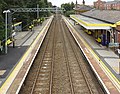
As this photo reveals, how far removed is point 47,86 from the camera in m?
15.7

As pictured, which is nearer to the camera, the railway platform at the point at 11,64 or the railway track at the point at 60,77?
the railway track at the point at 60,77

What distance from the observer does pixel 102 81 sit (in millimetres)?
15914

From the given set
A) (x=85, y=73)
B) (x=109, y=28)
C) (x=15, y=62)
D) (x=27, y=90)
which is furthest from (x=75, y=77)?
(x=109, y=28)

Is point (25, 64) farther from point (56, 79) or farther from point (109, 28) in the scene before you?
point (109, 28)

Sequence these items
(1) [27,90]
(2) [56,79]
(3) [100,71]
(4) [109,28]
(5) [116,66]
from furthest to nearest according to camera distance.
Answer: (4) [109,28] → (5) [116,66] → (3) [100,71] → (2) [56,79] → (1) [27,90]

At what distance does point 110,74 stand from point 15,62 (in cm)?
862

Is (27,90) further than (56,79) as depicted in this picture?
No

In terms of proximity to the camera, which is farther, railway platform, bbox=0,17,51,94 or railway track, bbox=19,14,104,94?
railway platform, bbox=0,17,51,94

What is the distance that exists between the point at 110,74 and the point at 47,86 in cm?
487

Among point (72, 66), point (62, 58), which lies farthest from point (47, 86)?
point (62, 58)

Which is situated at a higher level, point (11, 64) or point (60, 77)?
point (11, 64)

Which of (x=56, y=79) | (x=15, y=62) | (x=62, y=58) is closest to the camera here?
(x=56, y=79)

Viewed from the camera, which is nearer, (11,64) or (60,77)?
(60,77)

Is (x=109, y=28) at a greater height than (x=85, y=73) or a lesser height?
greater
